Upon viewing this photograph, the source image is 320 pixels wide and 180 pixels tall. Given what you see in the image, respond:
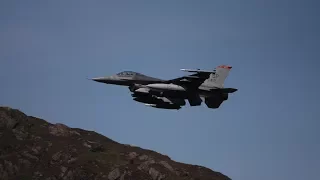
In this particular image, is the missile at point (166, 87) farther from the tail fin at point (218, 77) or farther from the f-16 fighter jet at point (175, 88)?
the tail fin at point (218, 77)

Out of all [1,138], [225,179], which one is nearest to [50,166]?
[1,138]

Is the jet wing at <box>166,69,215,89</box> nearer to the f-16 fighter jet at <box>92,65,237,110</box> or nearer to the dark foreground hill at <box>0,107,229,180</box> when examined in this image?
the f-16 fighter jet at <box>92,65,237,110</box>

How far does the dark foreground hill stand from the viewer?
148m

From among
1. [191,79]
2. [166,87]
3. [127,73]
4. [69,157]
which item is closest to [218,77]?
[191,79]

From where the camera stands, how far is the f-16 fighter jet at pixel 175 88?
6650cm

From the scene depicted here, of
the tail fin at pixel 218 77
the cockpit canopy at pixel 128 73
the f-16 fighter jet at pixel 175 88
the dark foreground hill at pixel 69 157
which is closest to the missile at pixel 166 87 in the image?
the f-16 fighter jet at pixel 175 88

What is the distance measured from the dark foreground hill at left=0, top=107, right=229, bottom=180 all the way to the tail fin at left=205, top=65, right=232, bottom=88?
8320 centimetres

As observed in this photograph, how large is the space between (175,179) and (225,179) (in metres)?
33.2

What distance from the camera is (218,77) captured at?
237 ft

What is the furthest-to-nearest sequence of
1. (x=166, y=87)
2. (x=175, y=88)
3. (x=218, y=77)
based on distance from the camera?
(x=218, y=77), (x=175, y=88), (x=166, y=87)

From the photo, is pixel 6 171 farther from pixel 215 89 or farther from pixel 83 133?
pixel 215 89

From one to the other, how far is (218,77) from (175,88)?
880cm

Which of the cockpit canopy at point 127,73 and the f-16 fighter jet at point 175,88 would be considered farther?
the cockpit canopy at point 127,73

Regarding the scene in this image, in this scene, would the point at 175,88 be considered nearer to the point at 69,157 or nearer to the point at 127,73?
the point at 127,73
